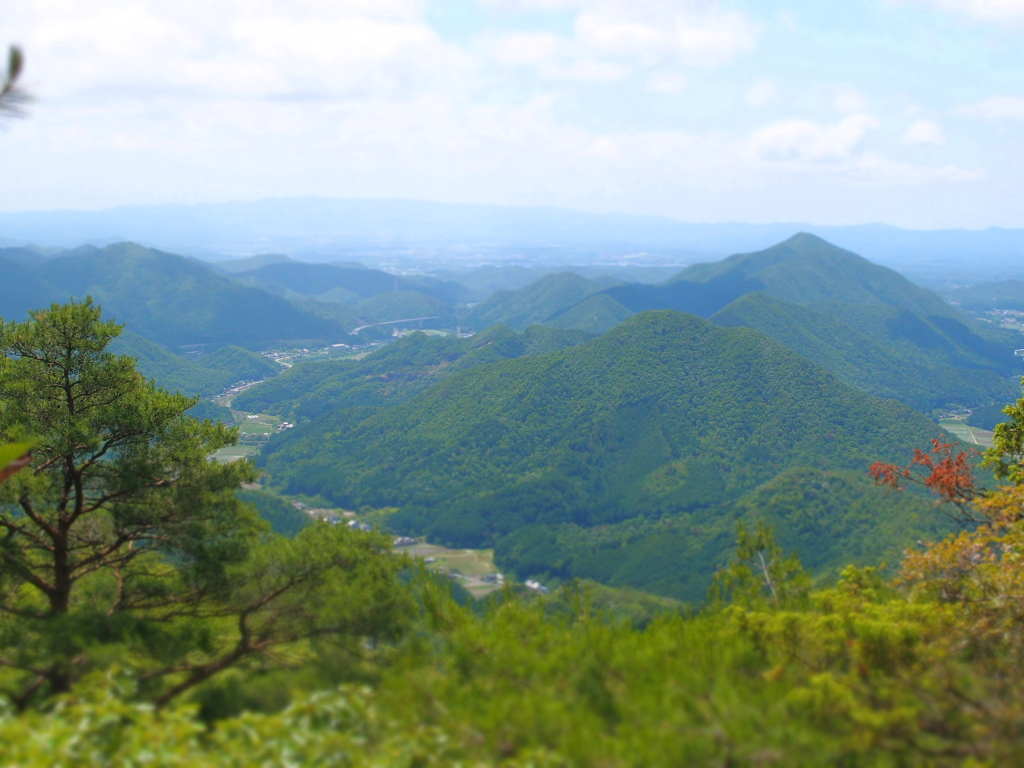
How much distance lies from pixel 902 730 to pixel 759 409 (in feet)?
215

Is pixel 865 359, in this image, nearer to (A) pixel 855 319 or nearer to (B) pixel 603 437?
(A) pixel 855 319

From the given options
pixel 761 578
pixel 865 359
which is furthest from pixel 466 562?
pixel 865 359

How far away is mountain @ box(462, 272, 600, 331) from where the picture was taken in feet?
519

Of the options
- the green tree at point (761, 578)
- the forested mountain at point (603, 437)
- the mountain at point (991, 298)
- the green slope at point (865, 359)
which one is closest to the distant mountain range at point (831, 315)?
the green slope at point (865, 359)

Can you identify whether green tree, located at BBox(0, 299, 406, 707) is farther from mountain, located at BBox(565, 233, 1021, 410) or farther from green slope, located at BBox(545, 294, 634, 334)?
green slope, located at BBox(545, 294, 634, 334)

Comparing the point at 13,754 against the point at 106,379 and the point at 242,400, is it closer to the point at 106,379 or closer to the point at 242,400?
the point at 106,379

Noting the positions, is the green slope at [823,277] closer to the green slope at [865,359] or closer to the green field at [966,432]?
the green slope at [865,359]

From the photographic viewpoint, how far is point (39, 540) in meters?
10.7

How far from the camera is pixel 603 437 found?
2606 inches

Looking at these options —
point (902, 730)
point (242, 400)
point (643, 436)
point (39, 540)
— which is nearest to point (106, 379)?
point (39, 540)

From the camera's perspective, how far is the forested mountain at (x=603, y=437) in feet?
189

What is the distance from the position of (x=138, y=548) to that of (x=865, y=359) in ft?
367

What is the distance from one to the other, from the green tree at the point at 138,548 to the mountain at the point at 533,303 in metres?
141

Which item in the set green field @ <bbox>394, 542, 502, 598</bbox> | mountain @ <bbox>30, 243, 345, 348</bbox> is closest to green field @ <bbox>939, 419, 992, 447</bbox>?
green field @ <bbox>394, 542, 502, 598</bbox>
